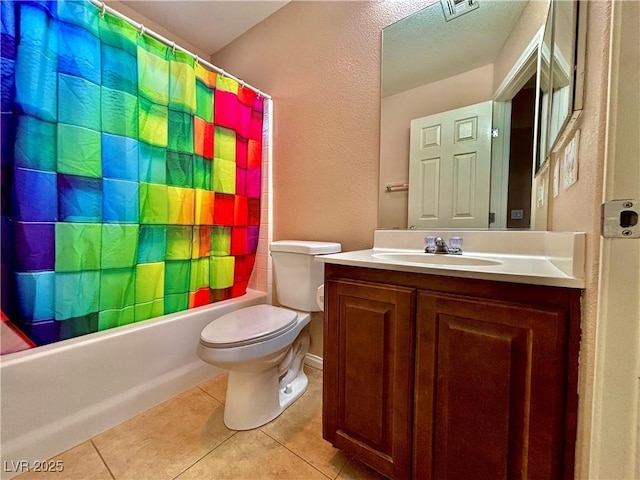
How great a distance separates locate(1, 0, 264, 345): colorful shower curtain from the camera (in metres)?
1.01

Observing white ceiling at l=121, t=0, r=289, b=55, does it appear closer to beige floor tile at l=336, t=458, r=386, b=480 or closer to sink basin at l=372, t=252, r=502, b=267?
sink basin at l=372, t=252, r=502, b=267

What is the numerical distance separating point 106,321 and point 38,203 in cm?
56

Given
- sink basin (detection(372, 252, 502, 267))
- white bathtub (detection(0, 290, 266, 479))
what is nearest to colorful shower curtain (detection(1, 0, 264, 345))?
white bathtub (detection(0, 290, 266, 479))

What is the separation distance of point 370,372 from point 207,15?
2346 mm

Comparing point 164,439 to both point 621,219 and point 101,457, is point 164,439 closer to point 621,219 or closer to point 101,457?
point 101,457

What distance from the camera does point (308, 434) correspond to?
1.17 metres

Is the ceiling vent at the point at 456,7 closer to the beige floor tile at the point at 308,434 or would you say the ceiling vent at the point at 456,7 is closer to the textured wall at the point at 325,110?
the textured wall at the point at 325,110

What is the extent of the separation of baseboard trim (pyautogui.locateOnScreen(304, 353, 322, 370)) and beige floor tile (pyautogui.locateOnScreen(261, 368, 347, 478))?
0.21 m

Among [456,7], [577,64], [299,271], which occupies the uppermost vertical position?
[456,7]

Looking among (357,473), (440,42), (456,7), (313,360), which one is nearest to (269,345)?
(357,473)

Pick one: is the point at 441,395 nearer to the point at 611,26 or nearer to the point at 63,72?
the point at 611,26

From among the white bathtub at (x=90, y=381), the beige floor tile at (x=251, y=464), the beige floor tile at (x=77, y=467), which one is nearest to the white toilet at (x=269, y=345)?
the beige floor tile at (x=251, y=464)

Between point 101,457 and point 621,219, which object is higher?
point 621,219

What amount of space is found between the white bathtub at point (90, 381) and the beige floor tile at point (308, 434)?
58 centimetres
